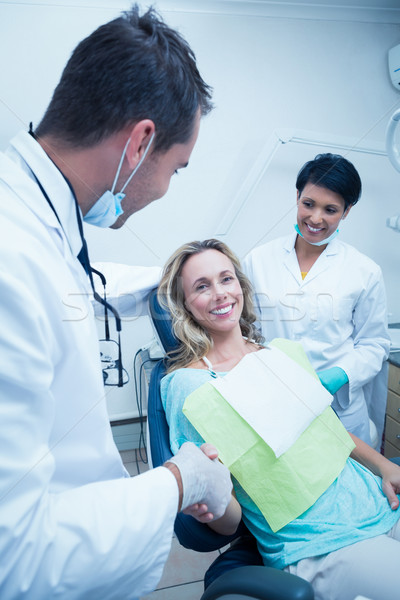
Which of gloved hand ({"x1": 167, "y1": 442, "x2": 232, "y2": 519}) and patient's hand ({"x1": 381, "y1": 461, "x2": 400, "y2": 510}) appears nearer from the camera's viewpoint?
gloved hand ({"x1": 167, "y1": 442, "x2": 232, "y2": 519})

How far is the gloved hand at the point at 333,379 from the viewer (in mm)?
1410

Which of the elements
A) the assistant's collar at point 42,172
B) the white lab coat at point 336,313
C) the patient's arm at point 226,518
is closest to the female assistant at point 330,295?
the white lab coat at point 336,313

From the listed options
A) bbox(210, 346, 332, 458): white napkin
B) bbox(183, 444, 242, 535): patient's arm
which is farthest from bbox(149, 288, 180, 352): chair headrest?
bbox(183, 444, 242, 535): patient's arm

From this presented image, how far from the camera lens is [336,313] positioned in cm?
161

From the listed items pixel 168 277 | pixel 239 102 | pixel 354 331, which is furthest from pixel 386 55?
pixel 168 277

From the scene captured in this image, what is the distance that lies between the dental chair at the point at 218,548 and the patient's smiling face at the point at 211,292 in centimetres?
11

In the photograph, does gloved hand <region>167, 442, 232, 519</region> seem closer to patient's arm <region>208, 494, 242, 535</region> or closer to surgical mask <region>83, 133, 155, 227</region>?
patient's arm <region>208, 494, 242, 535</region>

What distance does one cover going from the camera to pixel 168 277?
1344 millimetres

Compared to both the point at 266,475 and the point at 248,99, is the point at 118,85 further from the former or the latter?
the point at 248,99

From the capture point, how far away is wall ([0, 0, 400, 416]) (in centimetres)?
185

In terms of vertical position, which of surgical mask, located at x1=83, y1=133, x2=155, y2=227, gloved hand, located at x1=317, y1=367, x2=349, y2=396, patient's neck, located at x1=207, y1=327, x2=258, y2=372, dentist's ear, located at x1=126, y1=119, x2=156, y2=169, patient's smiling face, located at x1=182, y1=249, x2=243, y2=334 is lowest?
patient's neck, located at x1=207, y1=327, x2=258, y2=372

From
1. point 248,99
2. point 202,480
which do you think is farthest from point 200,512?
point 248,99

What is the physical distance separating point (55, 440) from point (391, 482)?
94 centimetres

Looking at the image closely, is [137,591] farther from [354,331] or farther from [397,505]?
[354,331]
